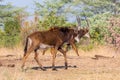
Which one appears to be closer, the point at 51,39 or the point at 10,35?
the point at 51,39

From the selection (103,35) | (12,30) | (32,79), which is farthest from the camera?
(12,30)

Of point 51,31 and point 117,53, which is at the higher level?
point 51,31

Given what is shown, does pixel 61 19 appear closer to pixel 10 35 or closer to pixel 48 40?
pixel 10 35

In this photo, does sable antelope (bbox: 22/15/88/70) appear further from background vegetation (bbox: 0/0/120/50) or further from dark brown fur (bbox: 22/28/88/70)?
background vegetation (bbox: 0/0/120/50)

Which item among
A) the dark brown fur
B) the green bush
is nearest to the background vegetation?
the green bush

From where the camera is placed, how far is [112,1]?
3638 centimetres

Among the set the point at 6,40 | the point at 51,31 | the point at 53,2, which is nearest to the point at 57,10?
the point at 53,2

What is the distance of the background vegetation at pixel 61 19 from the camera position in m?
27.6

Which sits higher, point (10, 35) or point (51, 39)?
point (51, 39)

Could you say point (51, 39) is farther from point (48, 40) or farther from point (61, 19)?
point (61, 19)

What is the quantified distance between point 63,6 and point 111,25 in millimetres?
10710

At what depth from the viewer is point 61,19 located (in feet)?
107

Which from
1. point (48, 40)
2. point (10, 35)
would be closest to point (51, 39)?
point (48, 40)

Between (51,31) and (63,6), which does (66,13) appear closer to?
(63,6)
